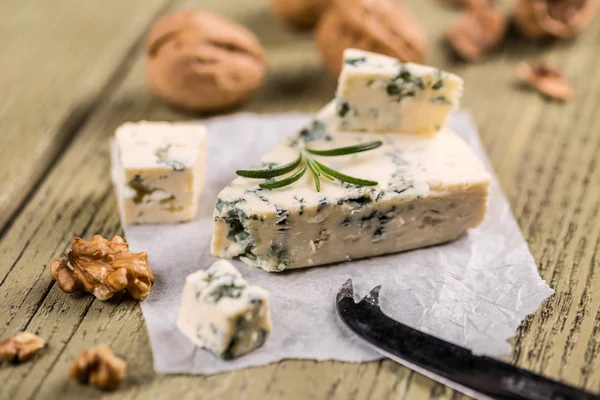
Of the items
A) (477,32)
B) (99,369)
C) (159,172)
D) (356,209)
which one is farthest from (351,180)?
(477,32)

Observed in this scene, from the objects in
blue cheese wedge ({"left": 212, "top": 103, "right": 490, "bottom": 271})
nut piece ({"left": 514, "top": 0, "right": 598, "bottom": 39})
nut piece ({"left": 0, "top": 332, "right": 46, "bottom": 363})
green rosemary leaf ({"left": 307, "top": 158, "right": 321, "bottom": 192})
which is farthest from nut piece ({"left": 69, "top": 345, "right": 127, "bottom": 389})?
nut piece ({"left": 514, "top": 0, "right": 598, "bottom": 39})

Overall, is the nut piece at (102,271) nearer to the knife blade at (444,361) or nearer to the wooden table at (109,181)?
the wooden table at (109,181)

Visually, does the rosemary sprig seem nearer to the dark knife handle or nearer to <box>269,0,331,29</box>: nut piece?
the dark knife handle

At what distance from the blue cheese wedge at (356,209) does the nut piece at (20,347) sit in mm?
730

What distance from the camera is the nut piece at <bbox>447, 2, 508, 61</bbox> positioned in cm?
420

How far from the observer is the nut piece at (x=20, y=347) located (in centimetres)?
237

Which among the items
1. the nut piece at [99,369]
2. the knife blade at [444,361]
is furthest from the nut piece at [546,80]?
the nut piece at [99,369]

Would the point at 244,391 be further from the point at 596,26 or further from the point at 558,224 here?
the point at 596,26

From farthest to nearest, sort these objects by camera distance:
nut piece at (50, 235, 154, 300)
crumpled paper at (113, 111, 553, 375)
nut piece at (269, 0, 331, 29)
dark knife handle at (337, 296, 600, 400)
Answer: nut piece at (269, 0, 331, 29), nut piece at (50, 235, 154, 300), crumpled paper at (113, 111, 553, 375), dark knife handle at (337, 296, 600, 400)

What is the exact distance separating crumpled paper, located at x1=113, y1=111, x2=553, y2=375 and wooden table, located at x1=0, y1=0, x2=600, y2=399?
0.06 meters

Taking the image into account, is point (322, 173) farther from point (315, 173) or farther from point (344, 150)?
point (344, 150)

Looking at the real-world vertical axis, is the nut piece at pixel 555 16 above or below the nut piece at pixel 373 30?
below

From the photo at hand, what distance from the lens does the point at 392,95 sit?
3.09 metres

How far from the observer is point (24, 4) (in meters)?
4.63
